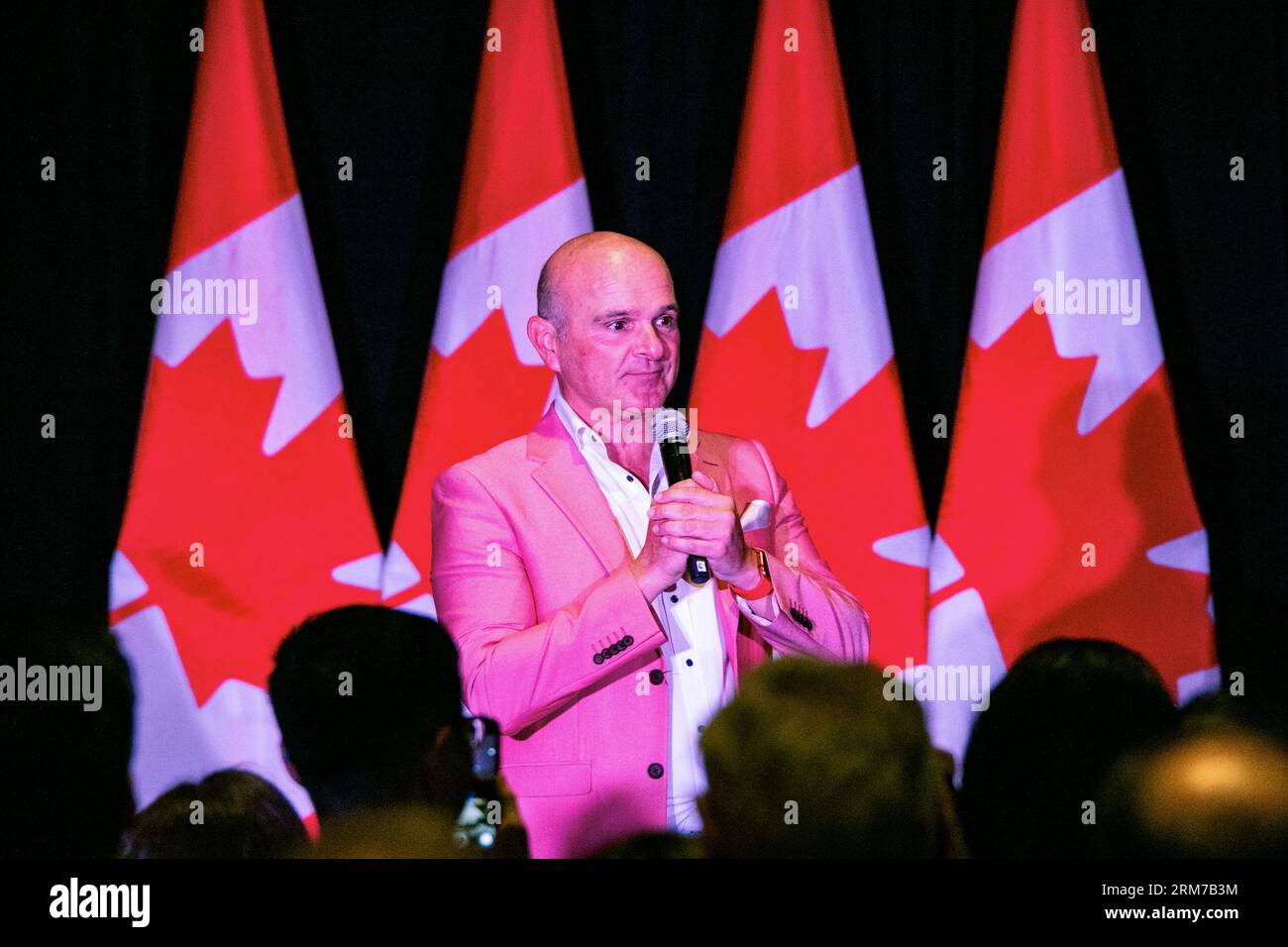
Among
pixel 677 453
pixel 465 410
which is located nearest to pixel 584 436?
pixel 677 453

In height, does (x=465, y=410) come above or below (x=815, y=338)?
below

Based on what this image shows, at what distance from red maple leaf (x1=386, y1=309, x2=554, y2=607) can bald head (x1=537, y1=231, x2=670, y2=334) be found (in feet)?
3.21

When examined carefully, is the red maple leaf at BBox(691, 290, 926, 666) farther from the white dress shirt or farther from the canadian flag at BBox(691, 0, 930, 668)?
the white dress shirt

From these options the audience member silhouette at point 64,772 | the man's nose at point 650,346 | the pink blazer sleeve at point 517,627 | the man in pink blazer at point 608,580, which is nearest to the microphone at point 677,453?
the man in pink blazer at point 608,580

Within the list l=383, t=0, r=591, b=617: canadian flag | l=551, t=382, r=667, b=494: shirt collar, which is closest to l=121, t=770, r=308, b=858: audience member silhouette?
l=551, t=382, r=667, b=494: shirt collar

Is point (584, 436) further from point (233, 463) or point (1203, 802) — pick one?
point (1203, 802)

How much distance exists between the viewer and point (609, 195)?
14.3 ft

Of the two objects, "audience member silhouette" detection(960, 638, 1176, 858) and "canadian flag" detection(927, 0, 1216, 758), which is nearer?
"audience member silhouette" detection(960, 638, 1176, 858)

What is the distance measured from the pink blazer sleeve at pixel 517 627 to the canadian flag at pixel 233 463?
1.27m

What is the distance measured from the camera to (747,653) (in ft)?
9.44

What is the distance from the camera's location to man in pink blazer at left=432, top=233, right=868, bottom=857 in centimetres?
262

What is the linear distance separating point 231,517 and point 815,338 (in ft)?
5.58

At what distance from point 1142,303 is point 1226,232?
0.41 metres

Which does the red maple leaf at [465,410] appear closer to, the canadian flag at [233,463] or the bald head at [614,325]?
the canadian flag at [233,463]
